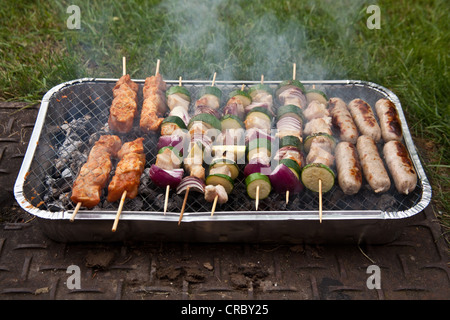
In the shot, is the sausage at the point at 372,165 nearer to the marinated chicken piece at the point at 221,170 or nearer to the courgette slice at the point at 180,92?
the marinated chicken piece at the point at 221,170

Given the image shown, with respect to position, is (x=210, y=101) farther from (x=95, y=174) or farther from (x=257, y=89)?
(x=95, y=174)

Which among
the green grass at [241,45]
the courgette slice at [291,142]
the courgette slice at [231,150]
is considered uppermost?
the green grass at [241,45]

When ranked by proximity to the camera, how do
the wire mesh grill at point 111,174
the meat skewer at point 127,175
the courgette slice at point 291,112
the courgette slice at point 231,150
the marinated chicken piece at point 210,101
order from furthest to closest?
1. the marinated chicken piece at point 210,101
2. the courgette slice at point 291,112
3. the courgette slice at point 231,150
4. the wire mesh grill at point 111,174
5. the meat skewer at point 127,175

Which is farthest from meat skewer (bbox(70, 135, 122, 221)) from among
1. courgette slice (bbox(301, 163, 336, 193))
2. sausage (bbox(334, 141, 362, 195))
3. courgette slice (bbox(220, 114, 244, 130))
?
sausage (bbox(334, 141, 362, 195))

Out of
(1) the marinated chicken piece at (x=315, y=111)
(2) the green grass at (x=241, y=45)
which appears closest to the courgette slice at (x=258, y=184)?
(1) the marinated chicken piece at (x=315, y=111)

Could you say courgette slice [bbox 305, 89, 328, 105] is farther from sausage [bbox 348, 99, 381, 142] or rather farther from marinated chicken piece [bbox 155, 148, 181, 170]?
marinated chicken piece [bbox 155, 148, 181, 170]
